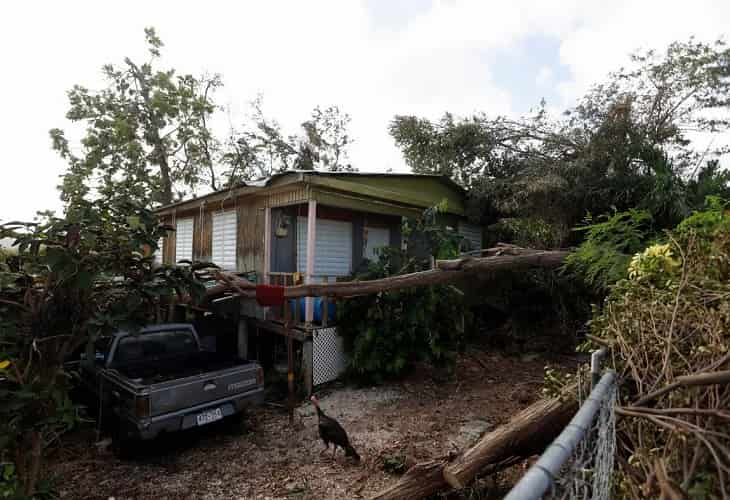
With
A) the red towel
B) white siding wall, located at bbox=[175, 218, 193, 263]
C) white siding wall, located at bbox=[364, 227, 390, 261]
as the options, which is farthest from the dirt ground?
white siding wall, located at bbox=[175, 218, 193, 263]

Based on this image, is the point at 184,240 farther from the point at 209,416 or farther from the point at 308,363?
the point at 209,416

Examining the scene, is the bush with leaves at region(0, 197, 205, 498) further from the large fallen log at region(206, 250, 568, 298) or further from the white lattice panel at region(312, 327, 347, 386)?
the white lattice panel at region(312, 327, 347, 386)

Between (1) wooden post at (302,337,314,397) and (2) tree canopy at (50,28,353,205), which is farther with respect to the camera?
(2) tree canopy at (50,28,353,205)

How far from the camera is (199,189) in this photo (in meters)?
23.4

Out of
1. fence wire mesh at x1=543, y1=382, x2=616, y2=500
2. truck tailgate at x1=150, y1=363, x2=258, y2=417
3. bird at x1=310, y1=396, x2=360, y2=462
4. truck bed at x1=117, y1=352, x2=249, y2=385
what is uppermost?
fence wire mesh at x1=543, y1=382, x2=616, y2=500

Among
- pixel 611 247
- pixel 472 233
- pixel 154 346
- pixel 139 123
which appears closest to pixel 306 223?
pixel 154 346

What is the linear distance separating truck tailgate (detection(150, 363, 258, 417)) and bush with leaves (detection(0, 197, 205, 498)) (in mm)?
1173

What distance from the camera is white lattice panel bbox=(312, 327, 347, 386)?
701 cm

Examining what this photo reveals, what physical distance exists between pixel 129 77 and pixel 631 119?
2351 centimetres

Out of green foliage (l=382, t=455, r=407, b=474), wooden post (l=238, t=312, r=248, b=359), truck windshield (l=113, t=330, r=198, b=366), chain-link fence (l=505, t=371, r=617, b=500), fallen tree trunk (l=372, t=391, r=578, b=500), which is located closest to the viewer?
chain-link fence (l=505, t=371, r=617, b=500)

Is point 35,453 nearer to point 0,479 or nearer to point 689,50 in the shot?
point 0,479

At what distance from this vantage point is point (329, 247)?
9.13 metres

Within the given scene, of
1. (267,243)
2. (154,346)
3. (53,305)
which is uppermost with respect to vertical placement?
(267,243)

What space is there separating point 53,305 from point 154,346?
121 inches
